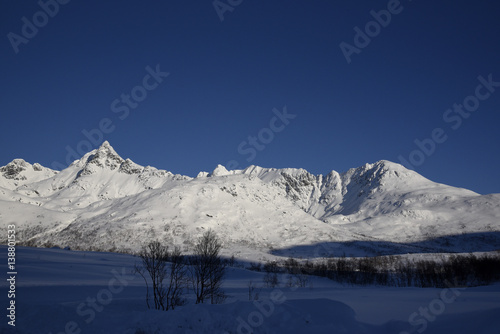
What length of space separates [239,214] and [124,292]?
138304 millimetres

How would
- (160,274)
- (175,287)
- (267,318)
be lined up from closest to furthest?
(267,318) < (160,274) < (175,287)

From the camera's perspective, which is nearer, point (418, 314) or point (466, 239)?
point (418, 314)

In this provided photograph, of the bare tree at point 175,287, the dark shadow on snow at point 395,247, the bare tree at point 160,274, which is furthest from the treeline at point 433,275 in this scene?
the dark shadow on snow at point 395,247

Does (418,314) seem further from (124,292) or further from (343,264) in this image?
(343,264)

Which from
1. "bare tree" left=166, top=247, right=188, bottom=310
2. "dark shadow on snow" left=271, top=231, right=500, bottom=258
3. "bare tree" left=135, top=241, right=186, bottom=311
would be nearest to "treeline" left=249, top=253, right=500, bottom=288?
"bare tree" left=166, top=247, right=188, bottom=310

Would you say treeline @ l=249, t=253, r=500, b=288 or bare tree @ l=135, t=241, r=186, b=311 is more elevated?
bare tree @ l=135, t=241, r=186, b=311

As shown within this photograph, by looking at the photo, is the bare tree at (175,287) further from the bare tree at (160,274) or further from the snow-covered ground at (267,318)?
the snow-covered ground at (267,318)

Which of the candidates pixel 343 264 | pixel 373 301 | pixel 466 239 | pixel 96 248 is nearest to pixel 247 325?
pixel 373 301

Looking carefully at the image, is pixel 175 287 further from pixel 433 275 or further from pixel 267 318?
pixel 433 275

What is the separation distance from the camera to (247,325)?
1568 centimetres

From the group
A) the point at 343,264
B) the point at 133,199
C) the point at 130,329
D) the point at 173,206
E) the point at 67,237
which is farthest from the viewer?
the point at 133,199

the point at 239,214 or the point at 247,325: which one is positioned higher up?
the point at 239,214

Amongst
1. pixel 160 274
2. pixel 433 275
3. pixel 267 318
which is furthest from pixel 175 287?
pixel 433 275

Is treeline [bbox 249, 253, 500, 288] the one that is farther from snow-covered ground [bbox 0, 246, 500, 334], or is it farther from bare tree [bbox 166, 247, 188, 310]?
snow-covered ground [bbox 0, 246, 500, 334]
